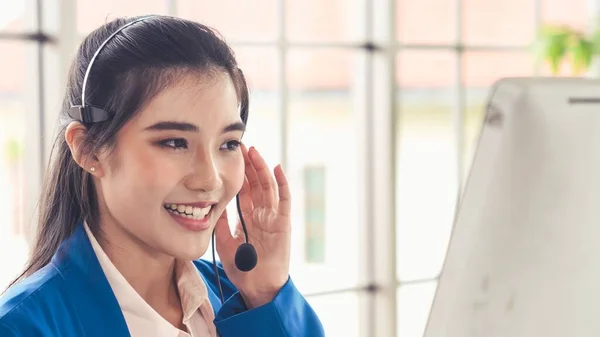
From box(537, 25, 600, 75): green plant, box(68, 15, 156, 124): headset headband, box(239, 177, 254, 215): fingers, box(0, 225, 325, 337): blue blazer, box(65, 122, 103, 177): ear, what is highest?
box(537, 25, 600, 75): green plant

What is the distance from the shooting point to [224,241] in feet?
4.80

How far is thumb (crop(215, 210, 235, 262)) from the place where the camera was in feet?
4.76

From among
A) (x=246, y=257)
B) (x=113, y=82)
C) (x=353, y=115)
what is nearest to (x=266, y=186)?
(x=246, y=257)

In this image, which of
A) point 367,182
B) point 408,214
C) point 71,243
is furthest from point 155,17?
point 408,214

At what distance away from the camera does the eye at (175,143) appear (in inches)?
46.8

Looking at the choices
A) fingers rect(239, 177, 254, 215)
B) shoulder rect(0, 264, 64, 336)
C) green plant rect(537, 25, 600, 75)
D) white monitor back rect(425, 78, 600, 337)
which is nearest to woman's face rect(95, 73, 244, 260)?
shoulder rect(0, 264, 64, 336)

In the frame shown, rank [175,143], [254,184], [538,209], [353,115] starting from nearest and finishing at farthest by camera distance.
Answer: [538,209] → [175,143] → [254,184] → [353,115]

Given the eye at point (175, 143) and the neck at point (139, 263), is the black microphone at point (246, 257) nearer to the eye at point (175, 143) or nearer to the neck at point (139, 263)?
the neck at point (139, 263)

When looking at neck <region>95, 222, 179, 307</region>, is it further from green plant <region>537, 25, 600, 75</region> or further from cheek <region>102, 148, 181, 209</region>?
green plant <region>537, 25, 600, 75</region>

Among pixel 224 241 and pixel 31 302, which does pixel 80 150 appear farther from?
pixel 224 241

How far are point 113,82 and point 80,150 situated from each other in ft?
0.37

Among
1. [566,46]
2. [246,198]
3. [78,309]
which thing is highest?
[566,46]

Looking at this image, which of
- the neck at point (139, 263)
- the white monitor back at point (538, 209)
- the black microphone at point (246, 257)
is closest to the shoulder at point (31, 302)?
the neck at point (139, 263)

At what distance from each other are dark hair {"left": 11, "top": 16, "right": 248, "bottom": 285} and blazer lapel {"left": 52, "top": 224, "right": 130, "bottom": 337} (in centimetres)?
8
